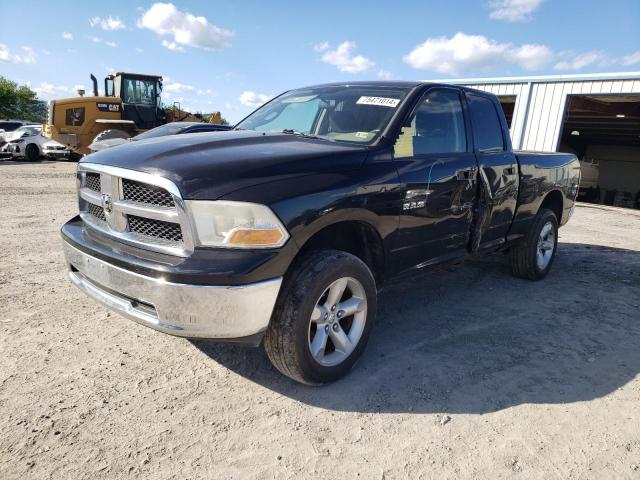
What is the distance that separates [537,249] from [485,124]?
1.68 metres

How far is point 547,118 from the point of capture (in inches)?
547

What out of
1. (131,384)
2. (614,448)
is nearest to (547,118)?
(614,448)

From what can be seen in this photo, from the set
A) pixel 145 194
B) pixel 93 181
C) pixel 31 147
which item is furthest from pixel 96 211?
pixel 31 147

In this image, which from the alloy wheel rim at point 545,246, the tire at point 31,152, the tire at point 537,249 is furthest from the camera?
the tire at point 31,152

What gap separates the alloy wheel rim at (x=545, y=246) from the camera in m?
5.15

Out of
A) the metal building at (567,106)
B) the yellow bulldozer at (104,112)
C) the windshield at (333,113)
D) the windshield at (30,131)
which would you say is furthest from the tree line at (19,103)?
the windshield at (333,113)

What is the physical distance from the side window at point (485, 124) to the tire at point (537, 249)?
3.71 ft

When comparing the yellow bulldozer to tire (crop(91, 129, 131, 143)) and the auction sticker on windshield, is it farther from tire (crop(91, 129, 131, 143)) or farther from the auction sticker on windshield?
the auction sticker on windshield

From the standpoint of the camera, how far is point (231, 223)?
2318 mm

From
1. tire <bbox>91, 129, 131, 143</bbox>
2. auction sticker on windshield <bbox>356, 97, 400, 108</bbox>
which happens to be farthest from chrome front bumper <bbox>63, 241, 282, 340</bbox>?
tire <bbox>91, 129, 131, 143</bbox>

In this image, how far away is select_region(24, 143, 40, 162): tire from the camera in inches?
701

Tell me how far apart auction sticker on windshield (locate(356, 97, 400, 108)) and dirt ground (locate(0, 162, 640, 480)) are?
173 cm

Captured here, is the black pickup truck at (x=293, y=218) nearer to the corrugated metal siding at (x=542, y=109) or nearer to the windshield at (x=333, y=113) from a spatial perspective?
the windshield at (x=333, y=113)

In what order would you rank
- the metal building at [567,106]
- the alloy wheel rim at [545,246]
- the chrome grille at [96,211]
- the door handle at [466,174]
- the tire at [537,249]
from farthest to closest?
the metal building at [567,106] < the alloy wheel rim at [545,246] < the tire at [537,249] < the door handle at [466,174] < the chrome grille at [96,211]
